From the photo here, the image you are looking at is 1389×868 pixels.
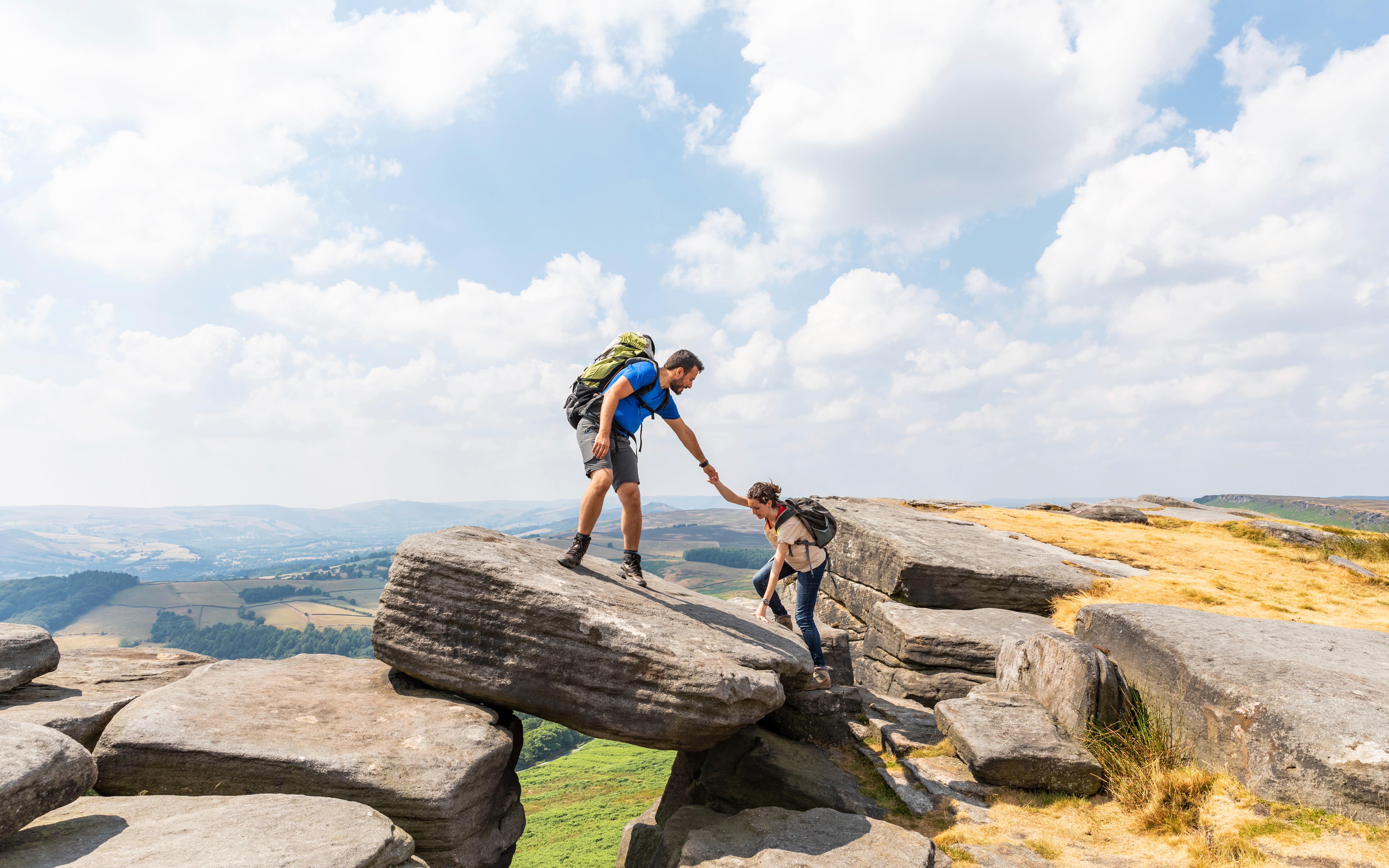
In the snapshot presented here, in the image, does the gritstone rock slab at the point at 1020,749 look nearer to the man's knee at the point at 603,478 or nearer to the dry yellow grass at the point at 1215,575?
the dry yellow grass at the point at 1215,575

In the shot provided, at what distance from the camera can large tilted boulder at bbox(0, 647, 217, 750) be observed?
8.41 m

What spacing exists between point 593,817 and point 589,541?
5787 cm

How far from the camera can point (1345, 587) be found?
1862 centimetres

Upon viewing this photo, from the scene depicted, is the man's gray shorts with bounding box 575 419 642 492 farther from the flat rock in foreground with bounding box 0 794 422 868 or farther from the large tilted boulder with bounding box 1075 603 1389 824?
the large tilted boulder with bounding box 1075 603 1389 824

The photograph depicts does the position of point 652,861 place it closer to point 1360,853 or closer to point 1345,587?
point 1360,853

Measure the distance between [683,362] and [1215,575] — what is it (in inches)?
757

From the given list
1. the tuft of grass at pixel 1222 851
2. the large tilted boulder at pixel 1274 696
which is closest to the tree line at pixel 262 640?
the large tilted boulder at pixel 1274 696

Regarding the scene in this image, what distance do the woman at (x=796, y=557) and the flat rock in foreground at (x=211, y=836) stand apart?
7.60m

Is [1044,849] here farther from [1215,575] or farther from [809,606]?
[1215,575]

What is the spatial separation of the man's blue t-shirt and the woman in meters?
2.22

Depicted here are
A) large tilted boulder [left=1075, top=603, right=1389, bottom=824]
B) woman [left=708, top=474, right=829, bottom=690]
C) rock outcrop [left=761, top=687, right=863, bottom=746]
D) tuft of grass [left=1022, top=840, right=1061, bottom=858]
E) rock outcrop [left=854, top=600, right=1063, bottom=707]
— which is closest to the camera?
large tilted boulder [left=1075, top=603, right=1389, bottom=824]

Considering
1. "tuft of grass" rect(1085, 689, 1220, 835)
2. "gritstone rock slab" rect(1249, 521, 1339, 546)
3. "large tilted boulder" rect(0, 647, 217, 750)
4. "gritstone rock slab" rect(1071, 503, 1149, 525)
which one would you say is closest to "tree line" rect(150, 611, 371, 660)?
"gritstone rock slab" rect(1071, 503, 1149, 525)

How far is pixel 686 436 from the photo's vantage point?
11.7 m

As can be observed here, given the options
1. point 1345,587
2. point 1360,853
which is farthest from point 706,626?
point 1345,587
